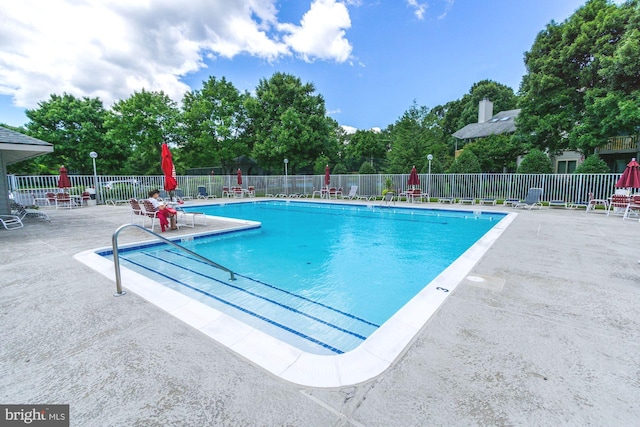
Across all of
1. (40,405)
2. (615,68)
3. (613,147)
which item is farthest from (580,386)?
(613,147)

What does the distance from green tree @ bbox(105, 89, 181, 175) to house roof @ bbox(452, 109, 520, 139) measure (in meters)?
25.0

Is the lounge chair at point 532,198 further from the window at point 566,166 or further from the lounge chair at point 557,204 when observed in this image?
the window at point 566,166

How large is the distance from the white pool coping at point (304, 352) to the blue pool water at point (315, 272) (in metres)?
0.59

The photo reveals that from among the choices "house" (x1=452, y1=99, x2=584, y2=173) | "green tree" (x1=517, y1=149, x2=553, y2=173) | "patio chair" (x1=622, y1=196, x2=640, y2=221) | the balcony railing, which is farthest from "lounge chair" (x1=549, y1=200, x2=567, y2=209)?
"house" (x1=452, y1=99, x2=584, y2=173)

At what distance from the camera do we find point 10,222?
25.8ft

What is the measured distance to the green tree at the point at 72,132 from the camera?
2225cm

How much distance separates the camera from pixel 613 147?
17172 mm

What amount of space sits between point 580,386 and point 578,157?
2299 centimetres

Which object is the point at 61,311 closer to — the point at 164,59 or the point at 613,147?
the point at 164,59

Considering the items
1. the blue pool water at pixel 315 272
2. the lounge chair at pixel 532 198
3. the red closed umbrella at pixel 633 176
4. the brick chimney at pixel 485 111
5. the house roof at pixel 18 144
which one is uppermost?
the brick chimney at pixel 485 111

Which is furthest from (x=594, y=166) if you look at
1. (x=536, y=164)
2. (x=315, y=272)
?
(x=315, y=272)

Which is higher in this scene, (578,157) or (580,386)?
(578,157)

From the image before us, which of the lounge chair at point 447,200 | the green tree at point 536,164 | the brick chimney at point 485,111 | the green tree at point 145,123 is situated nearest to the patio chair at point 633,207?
the green tree at point 536,164

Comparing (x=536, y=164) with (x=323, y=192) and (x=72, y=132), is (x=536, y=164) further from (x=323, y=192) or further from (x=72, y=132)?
(x=72, y=132)
